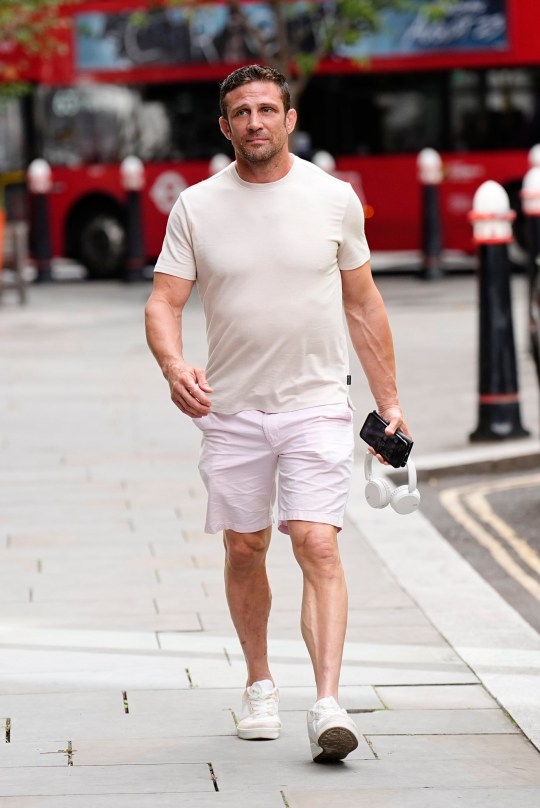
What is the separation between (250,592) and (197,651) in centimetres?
75

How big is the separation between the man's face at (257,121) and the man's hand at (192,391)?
536 millimetres

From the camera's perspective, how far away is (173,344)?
4449 mm

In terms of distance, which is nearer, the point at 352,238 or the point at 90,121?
the point at 352,238

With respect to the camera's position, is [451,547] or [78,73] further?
[78,73]

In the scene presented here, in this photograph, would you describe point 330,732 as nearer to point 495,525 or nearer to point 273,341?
point 273,341

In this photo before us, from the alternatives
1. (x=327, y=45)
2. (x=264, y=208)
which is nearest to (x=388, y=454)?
(x=264, y=208)

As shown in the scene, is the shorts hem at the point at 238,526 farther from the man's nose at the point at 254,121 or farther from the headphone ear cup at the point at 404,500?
the man's nose at the point at 254,121

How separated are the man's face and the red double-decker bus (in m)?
17.5

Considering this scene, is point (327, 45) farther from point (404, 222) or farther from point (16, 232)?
point (16, 232)

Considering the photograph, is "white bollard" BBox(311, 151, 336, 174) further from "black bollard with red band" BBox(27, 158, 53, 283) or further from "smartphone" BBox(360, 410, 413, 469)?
"smartphone" BBox(360, 410, 413, 469)

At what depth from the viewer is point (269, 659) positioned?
524cm

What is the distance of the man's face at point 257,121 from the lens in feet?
14.2

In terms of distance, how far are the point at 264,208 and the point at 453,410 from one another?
6209mm

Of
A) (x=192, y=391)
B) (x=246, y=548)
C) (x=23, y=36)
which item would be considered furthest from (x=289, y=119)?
(x=23, y=36)
